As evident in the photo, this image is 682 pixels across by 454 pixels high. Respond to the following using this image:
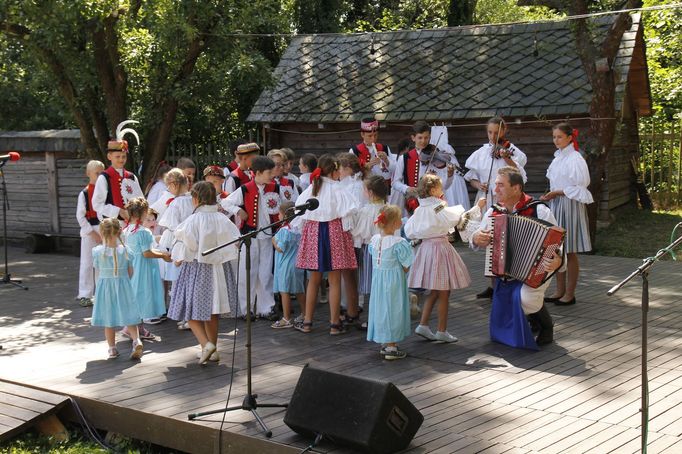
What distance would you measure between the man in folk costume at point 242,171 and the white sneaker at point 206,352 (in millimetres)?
2367

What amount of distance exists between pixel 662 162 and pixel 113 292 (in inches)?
547

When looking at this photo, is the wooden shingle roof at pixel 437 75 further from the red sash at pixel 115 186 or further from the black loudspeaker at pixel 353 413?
the black loudspeaker at pixel 353 413

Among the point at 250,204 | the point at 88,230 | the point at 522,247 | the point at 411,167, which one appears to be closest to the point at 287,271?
the point at 250,204

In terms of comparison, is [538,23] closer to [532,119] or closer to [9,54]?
[532,119]

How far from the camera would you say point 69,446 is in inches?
252

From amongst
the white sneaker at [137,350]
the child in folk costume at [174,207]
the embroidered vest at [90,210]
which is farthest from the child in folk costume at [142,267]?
the embroidered vest at [90,210]

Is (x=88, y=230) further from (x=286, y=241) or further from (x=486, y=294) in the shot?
(x=486, y=294)

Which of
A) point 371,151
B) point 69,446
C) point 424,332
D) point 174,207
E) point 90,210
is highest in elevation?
point 371,151

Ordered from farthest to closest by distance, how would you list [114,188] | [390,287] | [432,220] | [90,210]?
[90,210], [114,188], [432,220], [390,287]

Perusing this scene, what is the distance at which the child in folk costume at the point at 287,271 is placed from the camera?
873 cm

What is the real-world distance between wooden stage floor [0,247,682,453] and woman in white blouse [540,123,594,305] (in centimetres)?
30

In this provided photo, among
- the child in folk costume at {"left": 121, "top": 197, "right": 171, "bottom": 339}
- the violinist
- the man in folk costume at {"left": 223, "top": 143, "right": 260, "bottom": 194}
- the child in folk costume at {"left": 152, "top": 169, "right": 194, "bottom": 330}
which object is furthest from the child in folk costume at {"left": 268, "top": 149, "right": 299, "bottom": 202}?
the violinist

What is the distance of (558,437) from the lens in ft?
17.6

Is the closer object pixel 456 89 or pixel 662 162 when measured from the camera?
pixel 456 89
